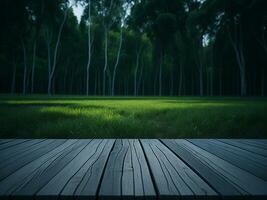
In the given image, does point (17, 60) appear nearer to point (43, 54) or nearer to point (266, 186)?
point (43, 54)

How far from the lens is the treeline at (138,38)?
27.3 meters

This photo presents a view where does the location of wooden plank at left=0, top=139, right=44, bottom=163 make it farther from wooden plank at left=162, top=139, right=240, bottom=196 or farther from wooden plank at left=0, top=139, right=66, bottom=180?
wooden plank at left=162, top=139, right=240, bottom=196

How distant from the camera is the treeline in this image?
27.3 metres

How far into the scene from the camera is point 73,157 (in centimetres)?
339

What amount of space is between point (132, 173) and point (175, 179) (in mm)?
478

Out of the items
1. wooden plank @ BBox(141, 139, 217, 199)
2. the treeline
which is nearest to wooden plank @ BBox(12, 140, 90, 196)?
wooden plank @ BBox(141, 139, 217, 199)

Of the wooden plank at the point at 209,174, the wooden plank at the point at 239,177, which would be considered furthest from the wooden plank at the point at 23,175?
the wooden plank at the point at 239,177

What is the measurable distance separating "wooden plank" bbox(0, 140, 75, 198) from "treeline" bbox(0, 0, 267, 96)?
55.3 ft

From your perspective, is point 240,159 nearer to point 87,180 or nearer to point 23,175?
point 87,180

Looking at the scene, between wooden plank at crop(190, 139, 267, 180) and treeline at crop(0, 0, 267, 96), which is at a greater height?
treeline at crop(0, 0, 267, 96)

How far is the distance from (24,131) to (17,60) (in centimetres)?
4049

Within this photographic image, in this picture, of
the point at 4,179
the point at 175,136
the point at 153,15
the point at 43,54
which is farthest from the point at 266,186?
the point at 43,54

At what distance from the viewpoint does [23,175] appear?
2520 millimetres

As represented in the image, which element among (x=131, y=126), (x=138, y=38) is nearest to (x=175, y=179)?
(x=131, y=126)
